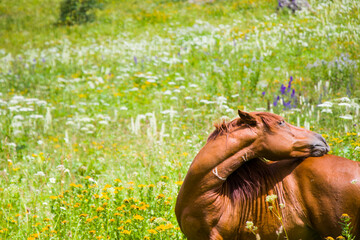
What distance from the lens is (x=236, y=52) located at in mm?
9750

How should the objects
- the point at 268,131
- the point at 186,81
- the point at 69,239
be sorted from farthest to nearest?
the point at 186,81
the point at 69,239
the point at 268,131

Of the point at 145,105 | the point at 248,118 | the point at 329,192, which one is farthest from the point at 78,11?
the point at 329,192

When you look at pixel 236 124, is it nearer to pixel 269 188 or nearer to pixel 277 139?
→ pixel 277 139

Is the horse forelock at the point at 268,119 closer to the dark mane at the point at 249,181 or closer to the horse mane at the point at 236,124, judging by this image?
the horse mane at the point at 236,124

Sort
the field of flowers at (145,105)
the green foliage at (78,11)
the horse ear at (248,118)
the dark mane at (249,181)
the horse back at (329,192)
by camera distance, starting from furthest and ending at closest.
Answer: the green foliage at (78,11), the field of flowers at (145,105), the dark mane at (249,181), the horse ear at (248,118), the horse back at (329,192)

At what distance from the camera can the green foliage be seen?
17812 millimetres

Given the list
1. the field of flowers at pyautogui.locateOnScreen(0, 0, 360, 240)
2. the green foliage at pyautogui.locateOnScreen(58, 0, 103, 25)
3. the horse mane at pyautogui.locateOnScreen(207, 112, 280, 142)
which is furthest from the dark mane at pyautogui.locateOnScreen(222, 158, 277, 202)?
the green foliage at pyautogui.locateOnScreen(58, 0, 103, 25)

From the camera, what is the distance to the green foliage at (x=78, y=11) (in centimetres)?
1781

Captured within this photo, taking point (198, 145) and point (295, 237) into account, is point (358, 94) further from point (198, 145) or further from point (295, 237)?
point (295, 237)

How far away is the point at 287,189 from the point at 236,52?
730cm

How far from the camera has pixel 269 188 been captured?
9.36 ft

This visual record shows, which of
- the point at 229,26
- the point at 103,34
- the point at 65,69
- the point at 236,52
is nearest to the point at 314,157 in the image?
the point at 236,52

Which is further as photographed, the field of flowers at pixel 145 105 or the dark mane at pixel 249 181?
→ the field of flowers at pixel 145 105

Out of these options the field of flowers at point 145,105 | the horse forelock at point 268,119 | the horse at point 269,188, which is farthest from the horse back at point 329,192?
the field of flowers at point 145,105
